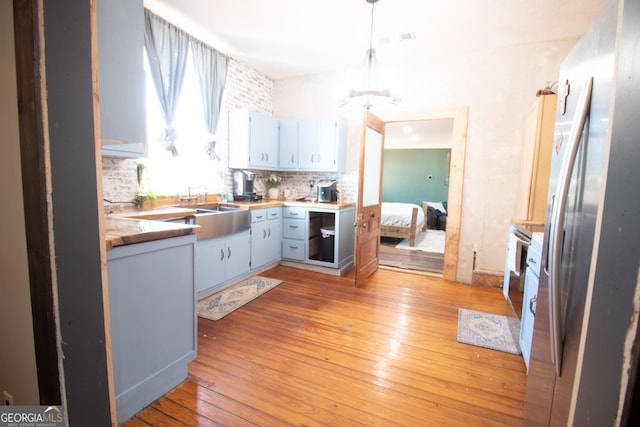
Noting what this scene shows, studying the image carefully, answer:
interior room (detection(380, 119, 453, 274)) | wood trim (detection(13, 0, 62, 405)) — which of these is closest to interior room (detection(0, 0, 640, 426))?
wood trim (detection(13, 0, 62, 405))

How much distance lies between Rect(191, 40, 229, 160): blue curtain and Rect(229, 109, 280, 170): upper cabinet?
10.2 inches

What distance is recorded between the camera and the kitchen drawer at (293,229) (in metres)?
4.14

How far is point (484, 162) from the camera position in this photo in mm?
3748

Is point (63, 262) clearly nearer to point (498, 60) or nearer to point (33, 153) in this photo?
point (33, 153)

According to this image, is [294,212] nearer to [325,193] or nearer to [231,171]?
[325,193]

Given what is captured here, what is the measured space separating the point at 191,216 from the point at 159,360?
1.45m

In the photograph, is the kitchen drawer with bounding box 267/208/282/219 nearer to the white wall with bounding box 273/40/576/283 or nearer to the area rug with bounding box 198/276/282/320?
the area rug with bounding box 198/276/282/320

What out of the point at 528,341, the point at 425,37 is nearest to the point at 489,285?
the point at 528,341

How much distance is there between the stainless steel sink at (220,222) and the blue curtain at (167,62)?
90cm

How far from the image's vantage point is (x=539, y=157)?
9.41 feet

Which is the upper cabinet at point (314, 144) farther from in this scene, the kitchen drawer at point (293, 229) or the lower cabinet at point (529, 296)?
the lower cabinet at point (529, 296)

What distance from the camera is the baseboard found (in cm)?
374

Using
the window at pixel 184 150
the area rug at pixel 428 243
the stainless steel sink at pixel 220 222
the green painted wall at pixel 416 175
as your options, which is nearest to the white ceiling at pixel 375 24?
the window at pixel 184 150

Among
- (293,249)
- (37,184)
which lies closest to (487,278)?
(293,249)
